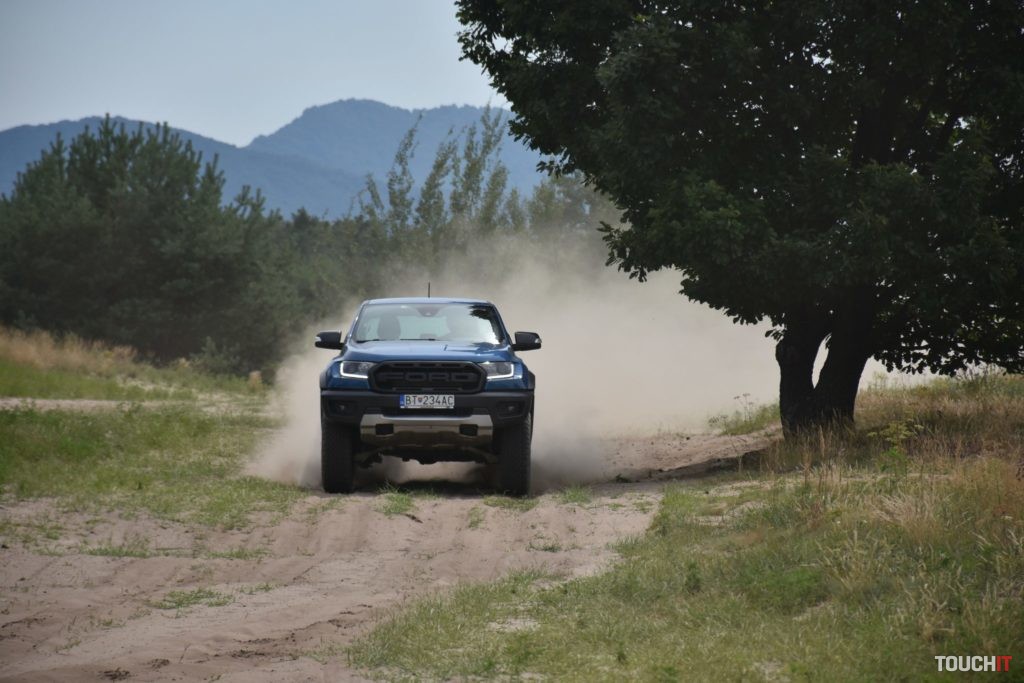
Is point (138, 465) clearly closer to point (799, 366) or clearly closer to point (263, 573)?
point (263, 573)

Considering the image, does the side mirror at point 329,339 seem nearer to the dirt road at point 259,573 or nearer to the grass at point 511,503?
the dirt road at point 259,573

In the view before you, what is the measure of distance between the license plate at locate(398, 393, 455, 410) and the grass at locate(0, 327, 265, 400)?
15.8 m

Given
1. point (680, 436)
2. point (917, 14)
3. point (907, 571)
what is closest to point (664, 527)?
point (907, 571)

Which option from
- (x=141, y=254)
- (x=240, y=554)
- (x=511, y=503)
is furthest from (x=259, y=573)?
(x=141, y=254)

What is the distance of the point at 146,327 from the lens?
1822 inches

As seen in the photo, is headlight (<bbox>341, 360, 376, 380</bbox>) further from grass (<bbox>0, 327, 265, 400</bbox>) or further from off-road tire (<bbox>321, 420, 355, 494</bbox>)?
grass (<bbox>0, 327, 265, 400</bbox>)

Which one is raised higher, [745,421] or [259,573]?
[259,573]

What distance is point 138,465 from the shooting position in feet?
54.3

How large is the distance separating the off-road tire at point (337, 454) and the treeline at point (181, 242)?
101 feet

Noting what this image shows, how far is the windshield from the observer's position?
14805 millimetres

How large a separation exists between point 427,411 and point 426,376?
39cm

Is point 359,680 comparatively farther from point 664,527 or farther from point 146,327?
point 146,327

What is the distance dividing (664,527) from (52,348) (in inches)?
1176

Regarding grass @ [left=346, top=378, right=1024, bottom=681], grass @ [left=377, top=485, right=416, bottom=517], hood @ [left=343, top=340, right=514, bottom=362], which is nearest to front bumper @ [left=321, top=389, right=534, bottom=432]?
hood @ [left=343, top=340, right=514, bottom=362]
